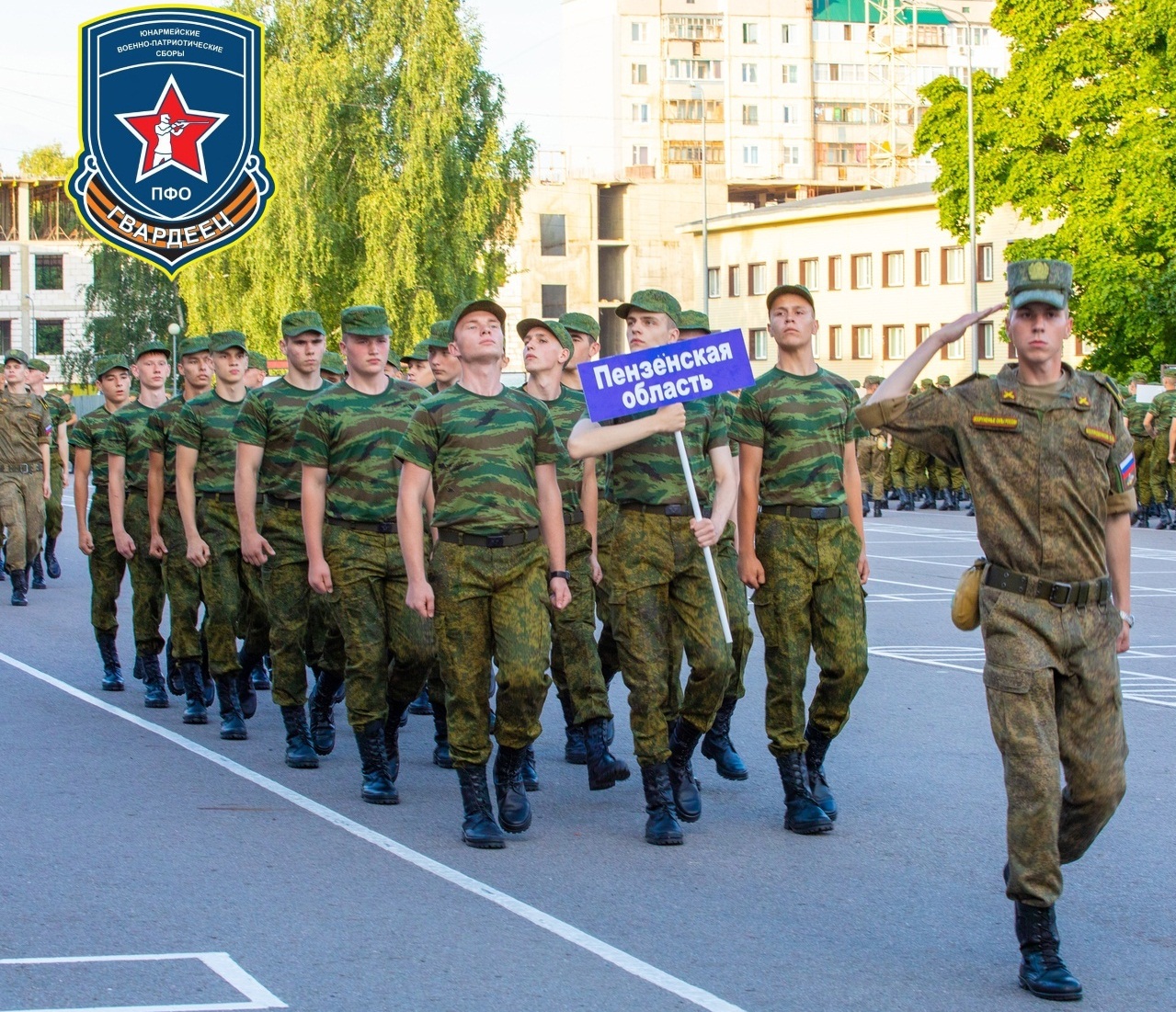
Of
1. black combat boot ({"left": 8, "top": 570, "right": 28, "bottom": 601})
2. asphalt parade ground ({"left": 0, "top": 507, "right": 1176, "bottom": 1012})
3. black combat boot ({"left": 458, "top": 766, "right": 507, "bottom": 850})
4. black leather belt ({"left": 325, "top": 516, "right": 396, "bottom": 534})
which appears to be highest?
black leather belt ({"left": 325, "top": 516, "right": 396, "bottom": 534})

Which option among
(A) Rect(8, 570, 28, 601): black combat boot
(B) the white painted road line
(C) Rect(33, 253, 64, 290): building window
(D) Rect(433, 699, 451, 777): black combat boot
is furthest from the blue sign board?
(C) Rect(33, 253, 64, 290): building window

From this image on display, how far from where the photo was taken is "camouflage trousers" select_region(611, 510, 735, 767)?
7.75 metres

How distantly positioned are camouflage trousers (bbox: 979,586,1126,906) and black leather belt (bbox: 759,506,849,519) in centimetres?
201

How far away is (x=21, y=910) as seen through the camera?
646cm

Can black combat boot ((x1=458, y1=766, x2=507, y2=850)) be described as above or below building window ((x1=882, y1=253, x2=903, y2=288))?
below

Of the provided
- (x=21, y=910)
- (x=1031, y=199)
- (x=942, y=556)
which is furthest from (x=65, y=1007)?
(x=1031, y=199)

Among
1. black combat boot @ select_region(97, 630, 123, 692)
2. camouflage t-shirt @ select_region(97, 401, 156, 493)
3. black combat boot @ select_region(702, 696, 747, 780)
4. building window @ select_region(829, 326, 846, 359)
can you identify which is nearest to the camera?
black combat boot @ select_region(702, 696, 747, 780)

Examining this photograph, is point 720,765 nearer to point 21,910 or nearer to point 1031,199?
point 21,910

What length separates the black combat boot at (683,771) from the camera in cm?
796

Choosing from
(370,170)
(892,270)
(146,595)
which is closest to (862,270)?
(892,270)

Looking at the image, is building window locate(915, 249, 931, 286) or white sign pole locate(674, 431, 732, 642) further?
building window locate(915, 249, 931, 286)

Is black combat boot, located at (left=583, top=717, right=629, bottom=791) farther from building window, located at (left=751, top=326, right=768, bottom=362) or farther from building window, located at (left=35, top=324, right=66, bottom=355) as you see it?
building window, located at (left=35, top=324, right=66, bottom=355)

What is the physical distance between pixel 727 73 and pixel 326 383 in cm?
10010

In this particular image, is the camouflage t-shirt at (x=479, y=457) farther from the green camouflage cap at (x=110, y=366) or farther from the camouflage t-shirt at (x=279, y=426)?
the green camouflage cap at (x=110, y=366)
